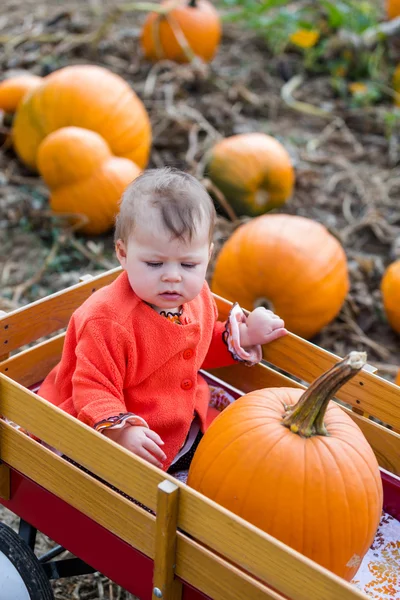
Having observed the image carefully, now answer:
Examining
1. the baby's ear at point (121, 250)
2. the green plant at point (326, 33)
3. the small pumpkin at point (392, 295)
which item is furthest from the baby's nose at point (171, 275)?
the green plant at point (326, 33)

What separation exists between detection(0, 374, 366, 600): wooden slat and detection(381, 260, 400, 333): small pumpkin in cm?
195

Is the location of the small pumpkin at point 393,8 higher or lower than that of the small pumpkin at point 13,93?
higher

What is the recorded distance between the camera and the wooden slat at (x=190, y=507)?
1.42 metres

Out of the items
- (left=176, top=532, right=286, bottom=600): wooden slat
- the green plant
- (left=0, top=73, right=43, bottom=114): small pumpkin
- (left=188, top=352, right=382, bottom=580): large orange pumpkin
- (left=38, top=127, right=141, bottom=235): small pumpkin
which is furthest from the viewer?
the green plant

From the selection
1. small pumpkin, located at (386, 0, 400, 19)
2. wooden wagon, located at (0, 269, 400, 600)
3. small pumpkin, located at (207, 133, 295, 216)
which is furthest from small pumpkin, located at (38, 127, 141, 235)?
small pumpkin, located at (386, 0, 400, 19)

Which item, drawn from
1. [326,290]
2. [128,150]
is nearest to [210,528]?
[326,290]

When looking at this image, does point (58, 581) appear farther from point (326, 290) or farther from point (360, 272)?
point (360, 272)

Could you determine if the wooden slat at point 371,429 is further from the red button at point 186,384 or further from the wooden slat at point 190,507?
the wooden slat at point 190,507

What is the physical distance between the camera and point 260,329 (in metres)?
2.30

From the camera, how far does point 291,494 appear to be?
5.58ft

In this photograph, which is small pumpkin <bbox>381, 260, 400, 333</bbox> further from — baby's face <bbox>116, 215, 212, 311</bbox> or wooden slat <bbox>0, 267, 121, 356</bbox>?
baby's face <bbox>116, 215, 212, 311</bbox>

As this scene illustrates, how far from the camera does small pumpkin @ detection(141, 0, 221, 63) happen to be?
6133 millimetres

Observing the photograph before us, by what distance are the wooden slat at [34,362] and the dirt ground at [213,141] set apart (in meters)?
0.66

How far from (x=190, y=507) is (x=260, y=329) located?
0.82 m
